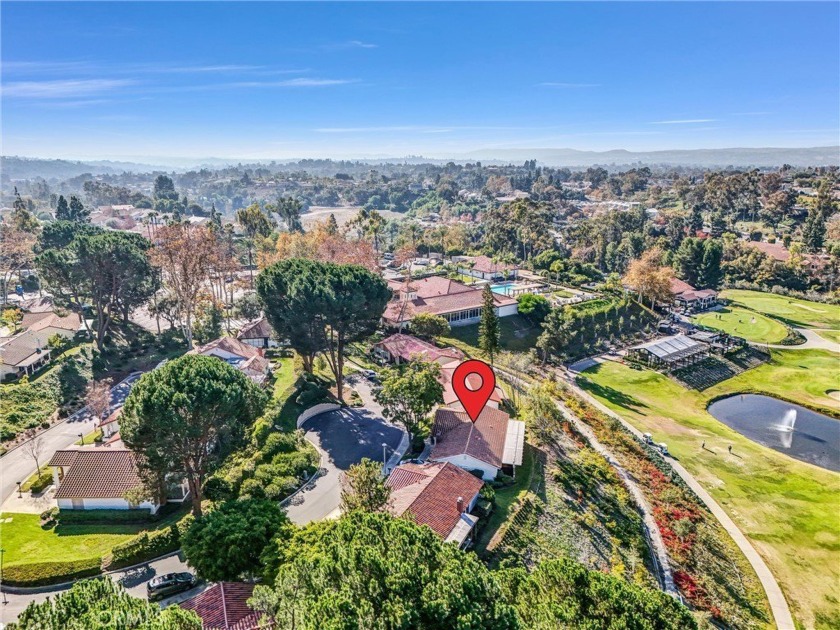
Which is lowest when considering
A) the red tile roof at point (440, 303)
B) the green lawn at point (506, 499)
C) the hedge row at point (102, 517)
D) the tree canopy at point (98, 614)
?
the green lawn at point (506, 499)

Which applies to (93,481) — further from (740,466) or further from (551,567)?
(740,466)

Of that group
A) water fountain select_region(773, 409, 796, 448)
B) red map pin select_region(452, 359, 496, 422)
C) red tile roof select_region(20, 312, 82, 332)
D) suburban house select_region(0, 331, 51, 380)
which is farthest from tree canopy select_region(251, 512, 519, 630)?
red tile roof select_region(20, 312, 82, 332)

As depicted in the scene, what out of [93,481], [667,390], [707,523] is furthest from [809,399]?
[93,481]

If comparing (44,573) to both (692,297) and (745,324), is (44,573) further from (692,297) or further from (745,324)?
(692,297)

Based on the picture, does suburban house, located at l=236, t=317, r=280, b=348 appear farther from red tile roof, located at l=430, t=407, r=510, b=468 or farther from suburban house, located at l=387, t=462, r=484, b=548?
suburban house, located at l=387, t=462, r=484, b=548

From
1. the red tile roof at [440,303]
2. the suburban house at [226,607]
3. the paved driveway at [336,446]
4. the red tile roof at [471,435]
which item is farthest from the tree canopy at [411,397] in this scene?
the red tile roof at [440,303]

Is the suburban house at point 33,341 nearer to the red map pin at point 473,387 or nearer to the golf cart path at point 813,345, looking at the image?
the red map pin at point 473,387
